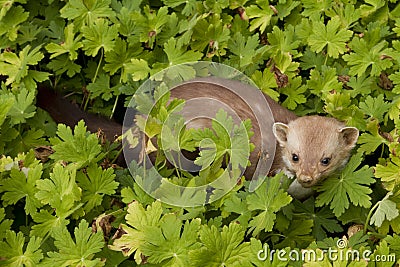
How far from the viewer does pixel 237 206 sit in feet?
10.7

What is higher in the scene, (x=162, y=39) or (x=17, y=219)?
(x=162, y=39)

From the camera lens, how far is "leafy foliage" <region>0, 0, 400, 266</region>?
3.14 meters

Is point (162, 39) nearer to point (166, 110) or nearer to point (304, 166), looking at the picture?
point (166, 110)

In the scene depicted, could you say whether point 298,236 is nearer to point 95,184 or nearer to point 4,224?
point 95,184

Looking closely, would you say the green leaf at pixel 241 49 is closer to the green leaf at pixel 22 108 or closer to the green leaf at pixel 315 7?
the green leaf at pixel 315 7

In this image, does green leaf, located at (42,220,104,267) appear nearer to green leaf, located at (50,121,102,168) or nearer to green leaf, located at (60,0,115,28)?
green leaf, located at (50,121,102,168)

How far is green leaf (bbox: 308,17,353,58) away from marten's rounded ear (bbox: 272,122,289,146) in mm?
769

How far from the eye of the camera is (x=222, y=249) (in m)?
3.01

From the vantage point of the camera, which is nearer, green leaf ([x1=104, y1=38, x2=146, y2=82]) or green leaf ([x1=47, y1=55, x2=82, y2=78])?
green leaf ([x1=104, y1=38, x2=146, y2=82])

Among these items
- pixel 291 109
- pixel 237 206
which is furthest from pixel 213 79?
pixel 237 206

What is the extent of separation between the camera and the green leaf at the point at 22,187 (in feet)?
11.2

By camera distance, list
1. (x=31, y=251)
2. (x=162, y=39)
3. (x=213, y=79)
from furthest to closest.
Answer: (x=162, y=39) → (x=213, y=79) → (x=31, y=251)

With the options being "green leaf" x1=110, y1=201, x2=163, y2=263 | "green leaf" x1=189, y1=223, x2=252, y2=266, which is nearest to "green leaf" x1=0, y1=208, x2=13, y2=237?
"green leaf" x1=110, y1=201, x2=163, y2=263

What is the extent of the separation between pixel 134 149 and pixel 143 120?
182 mm
